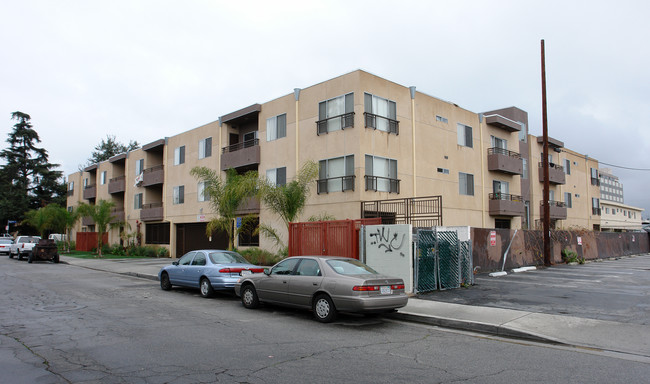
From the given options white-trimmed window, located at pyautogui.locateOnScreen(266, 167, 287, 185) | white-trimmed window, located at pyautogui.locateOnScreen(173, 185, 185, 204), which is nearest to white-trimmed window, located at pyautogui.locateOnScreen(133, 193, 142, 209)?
white-trimmed window, located at pyautogui.locateOnScreen(173, 185, 185, 204)

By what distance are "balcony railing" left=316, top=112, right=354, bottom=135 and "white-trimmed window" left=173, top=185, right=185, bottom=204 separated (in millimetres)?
14573

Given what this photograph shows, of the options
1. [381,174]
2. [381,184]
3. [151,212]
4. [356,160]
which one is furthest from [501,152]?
[151,212]

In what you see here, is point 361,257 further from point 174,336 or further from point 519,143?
point 519,143

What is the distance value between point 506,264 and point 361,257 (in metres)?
9.04

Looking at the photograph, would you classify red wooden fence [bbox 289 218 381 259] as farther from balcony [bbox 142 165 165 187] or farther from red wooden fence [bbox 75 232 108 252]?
red wooden fence [bbox 75 232 108 252]

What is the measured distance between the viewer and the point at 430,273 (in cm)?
1360

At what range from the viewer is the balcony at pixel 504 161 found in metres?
28.8

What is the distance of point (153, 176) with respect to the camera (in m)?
35.8

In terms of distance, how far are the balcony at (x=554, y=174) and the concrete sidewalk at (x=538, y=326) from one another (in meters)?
29.4

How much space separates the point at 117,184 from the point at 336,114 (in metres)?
28.1

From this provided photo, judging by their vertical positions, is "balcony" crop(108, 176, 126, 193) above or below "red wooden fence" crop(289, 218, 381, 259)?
above

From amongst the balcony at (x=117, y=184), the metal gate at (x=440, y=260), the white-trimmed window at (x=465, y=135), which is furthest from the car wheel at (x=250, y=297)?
the balcony at (x=117, y=184)

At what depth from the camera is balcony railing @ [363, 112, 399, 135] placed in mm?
21156

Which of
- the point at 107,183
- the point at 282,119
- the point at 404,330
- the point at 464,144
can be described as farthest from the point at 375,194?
the point at 107,183
